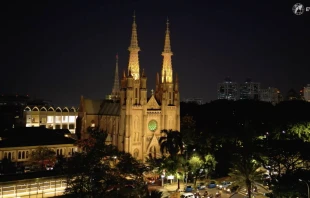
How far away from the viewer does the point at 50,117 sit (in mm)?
97625

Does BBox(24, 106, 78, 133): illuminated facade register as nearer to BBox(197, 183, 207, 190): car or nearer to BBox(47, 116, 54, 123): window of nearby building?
BBox(47, 116, 54, 123): window of nearby building

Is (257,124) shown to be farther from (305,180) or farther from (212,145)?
(305,180)

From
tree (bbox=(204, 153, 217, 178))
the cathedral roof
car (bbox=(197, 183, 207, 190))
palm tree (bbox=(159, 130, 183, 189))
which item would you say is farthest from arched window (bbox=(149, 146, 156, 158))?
car (bbox=(197, 183, 207, 190))

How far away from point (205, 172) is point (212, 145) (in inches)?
312

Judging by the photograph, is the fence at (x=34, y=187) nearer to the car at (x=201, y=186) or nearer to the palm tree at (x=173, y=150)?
the palm tree at (x=173, y=150)

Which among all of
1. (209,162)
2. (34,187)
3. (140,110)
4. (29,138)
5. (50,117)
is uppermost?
(140,110)

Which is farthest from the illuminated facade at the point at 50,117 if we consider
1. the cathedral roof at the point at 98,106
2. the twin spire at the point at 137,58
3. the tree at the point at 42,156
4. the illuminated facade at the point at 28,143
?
the tree at the point at 42,156

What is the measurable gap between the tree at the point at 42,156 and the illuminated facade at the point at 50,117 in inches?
1773

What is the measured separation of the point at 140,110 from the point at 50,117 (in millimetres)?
47258

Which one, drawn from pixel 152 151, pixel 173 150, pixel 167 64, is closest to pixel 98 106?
pixel 152 151

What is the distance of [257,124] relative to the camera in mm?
76125

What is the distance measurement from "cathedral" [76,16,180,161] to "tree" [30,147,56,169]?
1264 cm

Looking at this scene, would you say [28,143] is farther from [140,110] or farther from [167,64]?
[167,64]

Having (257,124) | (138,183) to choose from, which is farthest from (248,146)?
(257,124)
